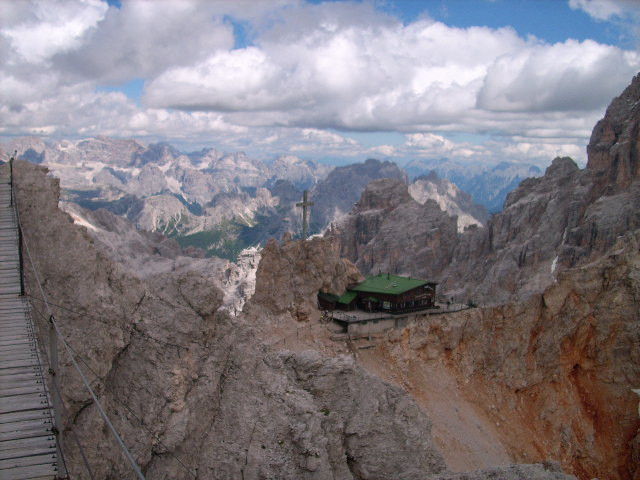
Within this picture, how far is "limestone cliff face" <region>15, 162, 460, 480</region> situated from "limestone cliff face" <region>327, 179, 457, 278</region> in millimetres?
121961

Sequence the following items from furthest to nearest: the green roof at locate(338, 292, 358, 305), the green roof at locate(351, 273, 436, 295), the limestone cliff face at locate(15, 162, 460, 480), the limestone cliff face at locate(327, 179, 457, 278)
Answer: the limestone cliff face at locate(327, 179, 457, 278) → the green roof at locate(351, 273, 436, 295) → the green roof at locate(338, 292, 358, 305) → the limestone cliff face at locate(15, 162, 460, 480)

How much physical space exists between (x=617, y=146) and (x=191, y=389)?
114 m

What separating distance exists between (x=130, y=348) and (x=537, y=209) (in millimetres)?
125271

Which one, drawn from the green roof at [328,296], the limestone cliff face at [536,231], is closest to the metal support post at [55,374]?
the green roof at [328,296]

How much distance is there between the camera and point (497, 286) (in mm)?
110250

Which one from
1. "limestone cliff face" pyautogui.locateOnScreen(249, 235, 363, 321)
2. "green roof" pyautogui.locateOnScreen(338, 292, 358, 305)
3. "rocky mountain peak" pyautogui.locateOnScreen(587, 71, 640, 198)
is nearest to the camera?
"limestone cliff face" pyautogui.locateOnScreen(249, 235, 363, 321)

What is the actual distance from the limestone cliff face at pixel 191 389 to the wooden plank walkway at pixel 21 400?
69cm

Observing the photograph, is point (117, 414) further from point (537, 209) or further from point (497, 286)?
point (537, 209)

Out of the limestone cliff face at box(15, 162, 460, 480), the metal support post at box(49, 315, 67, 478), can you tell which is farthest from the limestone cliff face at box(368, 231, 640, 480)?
the metal support post at box(49, 315, 67, 478)

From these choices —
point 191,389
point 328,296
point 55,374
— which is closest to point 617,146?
point 328,296

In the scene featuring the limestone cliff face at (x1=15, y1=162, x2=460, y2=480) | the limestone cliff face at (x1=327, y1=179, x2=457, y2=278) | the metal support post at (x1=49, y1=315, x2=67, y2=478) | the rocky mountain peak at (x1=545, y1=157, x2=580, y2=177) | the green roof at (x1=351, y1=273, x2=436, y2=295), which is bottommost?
the limestone cliff face at (x1=327, y1=179, x2=457, y2=278)

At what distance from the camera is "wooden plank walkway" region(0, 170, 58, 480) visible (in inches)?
419

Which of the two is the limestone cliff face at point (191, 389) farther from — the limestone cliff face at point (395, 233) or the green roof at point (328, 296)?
the limestone cliff face at point (395, 233)

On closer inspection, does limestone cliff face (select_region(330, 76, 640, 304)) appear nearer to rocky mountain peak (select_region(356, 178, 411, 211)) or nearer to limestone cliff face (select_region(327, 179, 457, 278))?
limestone cliff face (select_region(327, 179, 457, 278))
